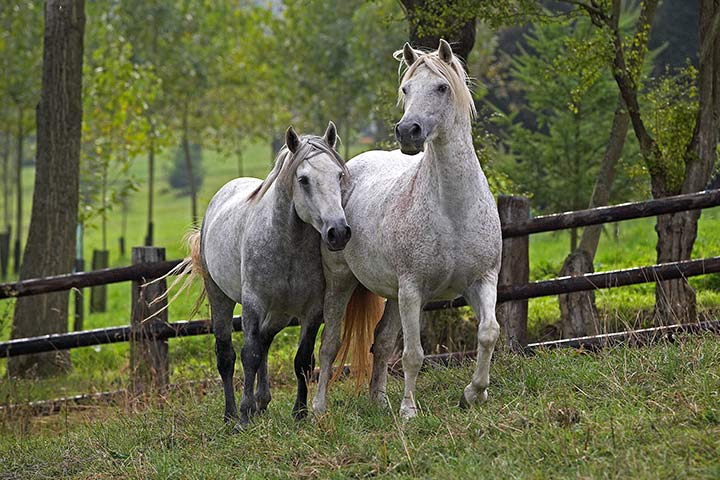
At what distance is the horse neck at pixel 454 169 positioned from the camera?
5633 millimetres

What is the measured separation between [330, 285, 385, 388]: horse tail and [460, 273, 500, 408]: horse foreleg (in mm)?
1176

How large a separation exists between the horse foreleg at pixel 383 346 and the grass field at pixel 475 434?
218mm

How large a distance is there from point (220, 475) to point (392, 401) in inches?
67.4

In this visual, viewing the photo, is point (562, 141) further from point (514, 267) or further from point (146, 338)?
point (146, 338)

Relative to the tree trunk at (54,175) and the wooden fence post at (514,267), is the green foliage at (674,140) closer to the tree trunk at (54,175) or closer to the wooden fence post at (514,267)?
the wooden fence post at (514,267)

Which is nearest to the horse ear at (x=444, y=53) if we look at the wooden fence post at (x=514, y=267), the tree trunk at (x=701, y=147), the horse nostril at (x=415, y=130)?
the horse nostril at (x=415, y=130)

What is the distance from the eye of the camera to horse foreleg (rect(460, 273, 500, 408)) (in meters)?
5.50

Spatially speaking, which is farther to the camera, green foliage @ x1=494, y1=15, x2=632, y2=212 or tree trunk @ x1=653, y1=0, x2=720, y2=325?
green foliage @ x1=494, y1=15, x2=632, y2=212

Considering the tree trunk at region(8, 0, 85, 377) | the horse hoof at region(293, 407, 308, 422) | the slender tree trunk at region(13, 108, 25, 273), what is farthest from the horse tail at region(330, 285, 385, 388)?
the slender tree trunk at region(13, 108, 25, 273)

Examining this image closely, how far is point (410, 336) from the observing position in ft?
18.8

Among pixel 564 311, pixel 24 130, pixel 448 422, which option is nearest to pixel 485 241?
pixel 448 422

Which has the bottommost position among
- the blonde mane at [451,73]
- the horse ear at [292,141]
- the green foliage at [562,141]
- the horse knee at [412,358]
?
the horse knee at [412,358]

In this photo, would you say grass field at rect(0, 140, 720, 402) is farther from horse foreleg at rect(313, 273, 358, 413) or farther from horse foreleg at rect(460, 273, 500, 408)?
horse foreleg at rect(313, 273, 358, 413)

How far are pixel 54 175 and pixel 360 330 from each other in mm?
5494
